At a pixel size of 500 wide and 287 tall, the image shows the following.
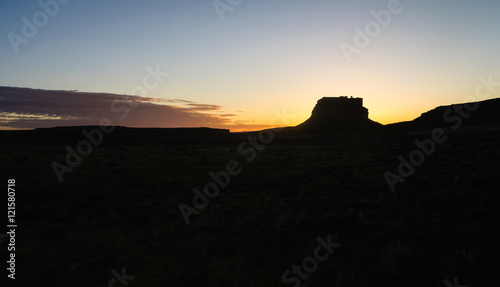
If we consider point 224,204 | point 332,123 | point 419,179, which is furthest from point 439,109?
point 224,204

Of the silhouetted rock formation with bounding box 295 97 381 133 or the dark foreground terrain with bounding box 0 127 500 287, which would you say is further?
the silhouetted rock formation with bounding box 295 97 381 133

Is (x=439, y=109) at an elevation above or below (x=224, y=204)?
above

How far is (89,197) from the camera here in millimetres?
14484

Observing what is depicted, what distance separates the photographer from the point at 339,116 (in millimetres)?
127438

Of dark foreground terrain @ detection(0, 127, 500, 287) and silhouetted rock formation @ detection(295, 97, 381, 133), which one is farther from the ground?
silhouetted rock formation @ detection(295, 97, 381, 133)

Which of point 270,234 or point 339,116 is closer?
point 270,234

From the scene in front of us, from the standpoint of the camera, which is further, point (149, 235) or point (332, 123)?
point (332, 123)

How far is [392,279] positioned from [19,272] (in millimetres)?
8022

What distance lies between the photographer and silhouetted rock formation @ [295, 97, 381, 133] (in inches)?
4739

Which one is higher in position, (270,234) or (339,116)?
(339,116)

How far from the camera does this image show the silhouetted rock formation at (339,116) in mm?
120375

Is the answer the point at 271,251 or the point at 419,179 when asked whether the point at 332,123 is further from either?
the point at 271,251

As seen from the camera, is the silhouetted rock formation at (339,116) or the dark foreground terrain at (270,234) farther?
the silhouetted rock formation at (339,116)

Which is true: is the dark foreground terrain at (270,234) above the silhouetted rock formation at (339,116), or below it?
below
